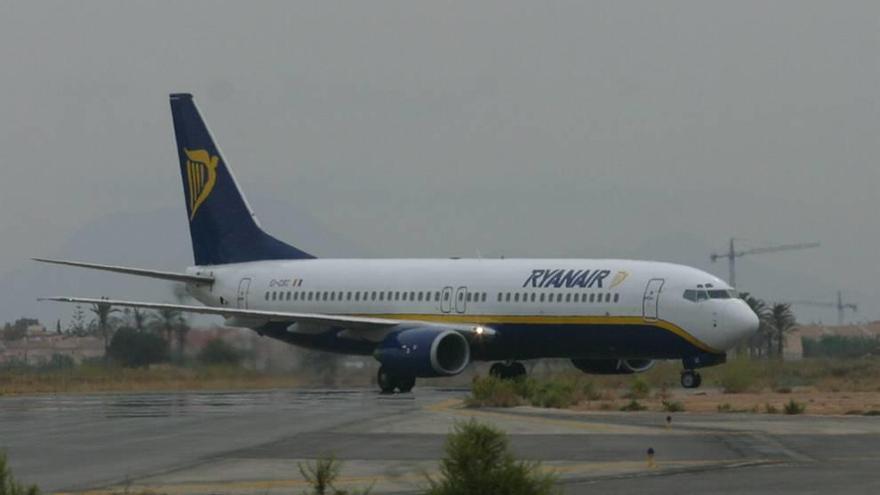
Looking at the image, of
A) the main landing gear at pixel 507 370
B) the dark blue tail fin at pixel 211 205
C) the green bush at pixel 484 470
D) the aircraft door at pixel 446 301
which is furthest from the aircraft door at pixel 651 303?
the green bush at pixel 484 470

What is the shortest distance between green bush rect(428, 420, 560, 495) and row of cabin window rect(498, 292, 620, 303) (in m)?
30.6

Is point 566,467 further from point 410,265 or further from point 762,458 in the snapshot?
point 410,265

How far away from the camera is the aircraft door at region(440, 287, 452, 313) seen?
5031 centimetres

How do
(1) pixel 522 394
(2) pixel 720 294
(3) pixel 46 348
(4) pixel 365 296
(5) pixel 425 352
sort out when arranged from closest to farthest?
(1) pixel 522 394, (2) pixel 720 294, (5) pixel 425 352, (4) pixel 365 296, (3) pixel 46 348

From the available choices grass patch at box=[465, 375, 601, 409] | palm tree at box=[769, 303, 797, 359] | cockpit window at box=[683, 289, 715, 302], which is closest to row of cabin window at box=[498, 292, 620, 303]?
cockpit window at box=[683, 289, 715, 302]

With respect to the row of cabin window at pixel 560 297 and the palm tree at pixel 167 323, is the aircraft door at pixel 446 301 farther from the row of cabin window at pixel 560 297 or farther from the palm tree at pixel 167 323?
the palm tree at pixel 167 323

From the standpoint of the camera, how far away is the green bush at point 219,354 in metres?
55.8

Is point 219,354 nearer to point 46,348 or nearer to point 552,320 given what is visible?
point 552,320

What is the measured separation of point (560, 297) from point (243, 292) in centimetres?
1210

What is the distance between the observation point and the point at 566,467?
22.1m

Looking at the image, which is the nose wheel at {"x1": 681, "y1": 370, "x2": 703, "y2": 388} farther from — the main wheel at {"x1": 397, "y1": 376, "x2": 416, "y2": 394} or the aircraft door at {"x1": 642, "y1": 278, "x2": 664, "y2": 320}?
the main wheel at {"x1": 397, "y1": 376, "x2": 416, "y2": 394}

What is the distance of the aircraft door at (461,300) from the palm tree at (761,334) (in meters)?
13.3

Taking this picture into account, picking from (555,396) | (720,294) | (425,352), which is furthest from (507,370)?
(555,396)

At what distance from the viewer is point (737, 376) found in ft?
155
